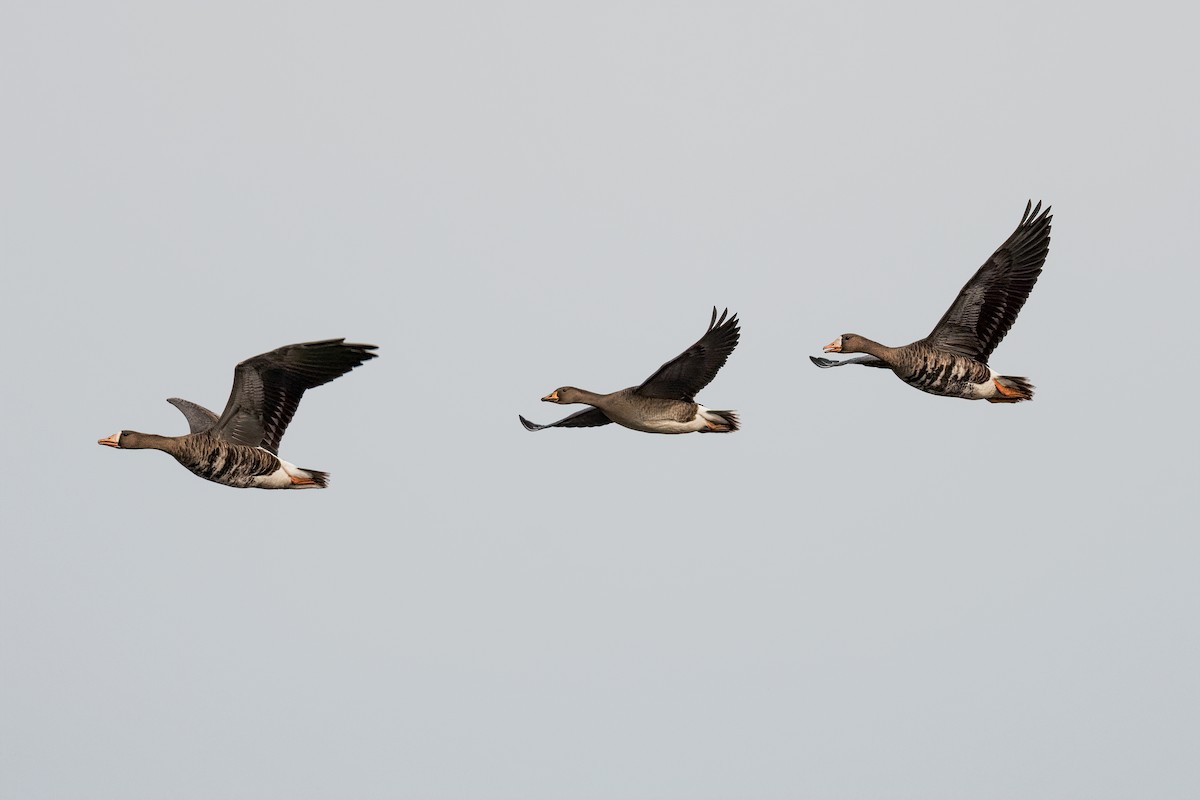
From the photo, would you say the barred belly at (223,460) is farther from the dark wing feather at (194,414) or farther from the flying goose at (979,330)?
the flying goose at (979,330)

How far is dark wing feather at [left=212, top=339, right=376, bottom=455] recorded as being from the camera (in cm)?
2836

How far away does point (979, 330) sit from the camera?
3109 centimetres

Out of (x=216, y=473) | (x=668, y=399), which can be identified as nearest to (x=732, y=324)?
(x=668, y=399)

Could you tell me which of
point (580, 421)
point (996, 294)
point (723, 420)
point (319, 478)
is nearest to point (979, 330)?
point (996, 294)

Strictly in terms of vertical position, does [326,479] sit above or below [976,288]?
below

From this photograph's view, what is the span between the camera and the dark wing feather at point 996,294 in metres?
30.7

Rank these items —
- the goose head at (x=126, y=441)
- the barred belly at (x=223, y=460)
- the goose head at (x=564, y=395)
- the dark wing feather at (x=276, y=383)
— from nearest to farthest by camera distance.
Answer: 1. the dark wing feather at (x=276, y=383)
2. the barred belly at (x=223, y=460)
3. the goose head at (x=126, y=441)
4. the goose head at (x=564, y=395)

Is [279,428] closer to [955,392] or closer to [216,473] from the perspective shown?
[216,473]

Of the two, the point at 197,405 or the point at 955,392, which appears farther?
the point at 197,405

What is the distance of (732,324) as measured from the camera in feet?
97.6

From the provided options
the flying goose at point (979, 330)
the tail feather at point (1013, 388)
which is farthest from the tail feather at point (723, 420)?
the tail feather at point (1013, 388)

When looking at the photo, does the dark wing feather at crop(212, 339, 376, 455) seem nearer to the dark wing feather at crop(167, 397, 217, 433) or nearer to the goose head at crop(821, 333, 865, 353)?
the dark wing feather at crop(167, 397, 217, 433)

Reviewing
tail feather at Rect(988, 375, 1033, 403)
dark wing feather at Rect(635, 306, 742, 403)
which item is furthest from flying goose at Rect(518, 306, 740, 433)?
tail feather at Rect(988, 375, 1033, 403)

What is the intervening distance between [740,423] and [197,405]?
33.4 feet
